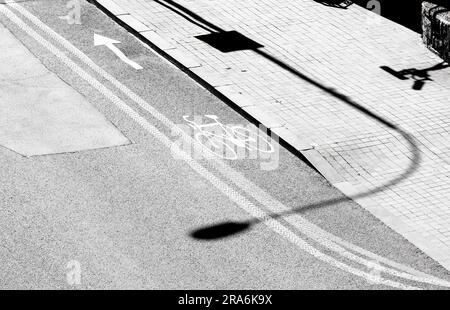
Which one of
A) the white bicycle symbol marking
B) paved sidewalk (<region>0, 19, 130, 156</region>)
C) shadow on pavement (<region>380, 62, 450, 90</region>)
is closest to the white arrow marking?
paved sidewalk (<region>0, 19, 130, 156</region>)

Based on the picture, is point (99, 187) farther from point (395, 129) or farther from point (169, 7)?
point (169, 7)

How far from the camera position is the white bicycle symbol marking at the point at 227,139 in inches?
511

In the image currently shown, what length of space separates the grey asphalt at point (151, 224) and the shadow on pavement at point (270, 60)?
125mm

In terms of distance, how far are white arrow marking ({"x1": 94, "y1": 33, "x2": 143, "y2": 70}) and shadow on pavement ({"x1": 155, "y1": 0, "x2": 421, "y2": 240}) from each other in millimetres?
1587

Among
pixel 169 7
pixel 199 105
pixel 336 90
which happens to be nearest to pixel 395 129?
pixel 336 90

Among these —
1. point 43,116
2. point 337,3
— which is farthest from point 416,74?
point 43,116

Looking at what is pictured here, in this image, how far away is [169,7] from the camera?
1852 cm

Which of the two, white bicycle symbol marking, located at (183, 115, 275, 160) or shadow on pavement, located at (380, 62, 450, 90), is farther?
shadow on pavement, located at (380, 62, 450, 90)

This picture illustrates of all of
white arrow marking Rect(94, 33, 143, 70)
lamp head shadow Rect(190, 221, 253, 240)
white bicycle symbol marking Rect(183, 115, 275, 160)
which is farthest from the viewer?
white arrow marking Rect(94, 33, 143, 70)

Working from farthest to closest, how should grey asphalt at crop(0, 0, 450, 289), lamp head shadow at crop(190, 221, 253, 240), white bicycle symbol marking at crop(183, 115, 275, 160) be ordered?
white bicycle symbol marking at crop(183, 115, 275, 160), lamp head shadow at crop(190, 221, 253, 240), grey asphalt at crop(0, 0, 450, 289)

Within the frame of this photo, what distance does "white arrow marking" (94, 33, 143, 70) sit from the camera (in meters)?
15.8

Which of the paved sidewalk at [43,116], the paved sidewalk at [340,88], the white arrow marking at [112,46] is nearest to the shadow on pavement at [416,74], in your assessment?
the paved sidewalk at [340,88]

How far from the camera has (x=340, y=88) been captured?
1495 cm

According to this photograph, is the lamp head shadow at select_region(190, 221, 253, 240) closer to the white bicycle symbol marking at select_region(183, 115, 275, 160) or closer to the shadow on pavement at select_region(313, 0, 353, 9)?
the white bicycle symbol marking at select_region(183, 115, 275, 160)
